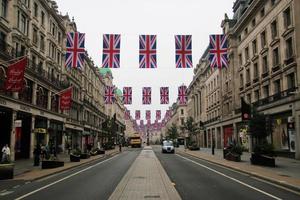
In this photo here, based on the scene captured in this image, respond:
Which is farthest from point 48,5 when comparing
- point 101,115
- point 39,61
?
point 101,115

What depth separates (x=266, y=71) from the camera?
41.4 m

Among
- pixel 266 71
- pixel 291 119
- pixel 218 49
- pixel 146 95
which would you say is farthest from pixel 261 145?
pixel 146 95

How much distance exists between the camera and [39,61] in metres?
40.4

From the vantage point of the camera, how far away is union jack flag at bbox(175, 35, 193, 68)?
27.0 metres

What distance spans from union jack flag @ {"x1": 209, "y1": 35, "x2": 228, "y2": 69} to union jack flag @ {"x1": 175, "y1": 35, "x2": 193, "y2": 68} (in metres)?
2.81

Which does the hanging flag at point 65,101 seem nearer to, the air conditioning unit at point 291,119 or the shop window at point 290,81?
the air conditioning unit at point 291,119

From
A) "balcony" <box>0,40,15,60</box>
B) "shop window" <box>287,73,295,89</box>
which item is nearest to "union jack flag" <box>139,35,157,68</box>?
"balcony" <box>0,40,15,60</box>

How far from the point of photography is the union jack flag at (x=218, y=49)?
1143 inches

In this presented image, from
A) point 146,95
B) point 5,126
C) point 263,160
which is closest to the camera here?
point 263,160

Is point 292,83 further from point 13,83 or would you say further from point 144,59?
point 13,83

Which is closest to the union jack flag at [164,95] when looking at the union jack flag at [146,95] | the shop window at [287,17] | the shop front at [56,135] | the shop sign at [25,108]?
the union jack flag at [146,95]

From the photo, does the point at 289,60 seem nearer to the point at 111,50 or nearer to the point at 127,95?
the point at 111,50

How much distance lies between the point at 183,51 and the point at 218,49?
12.4 ft

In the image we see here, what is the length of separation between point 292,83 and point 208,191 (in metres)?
25.5
